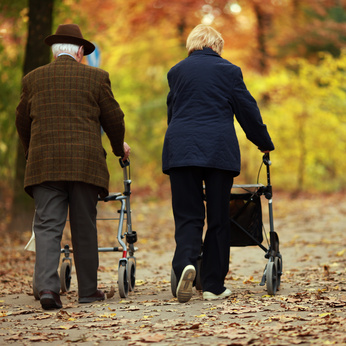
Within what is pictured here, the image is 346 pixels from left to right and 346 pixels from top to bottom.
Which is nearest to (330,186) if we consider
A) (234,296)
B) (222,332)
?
(234,296)

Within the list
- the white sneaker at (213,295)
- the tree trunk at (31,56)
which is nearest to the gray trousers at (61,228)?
the white sneaker at (213,295)

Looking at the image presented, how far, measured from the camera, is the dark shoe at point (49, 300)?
5.11m

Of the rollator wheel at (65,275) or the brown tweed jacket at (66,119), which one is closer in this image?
the brown tweed jacket at (66,119)

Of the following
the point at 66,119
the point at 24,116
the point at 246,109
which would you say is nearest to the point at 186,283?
the point at 246,109

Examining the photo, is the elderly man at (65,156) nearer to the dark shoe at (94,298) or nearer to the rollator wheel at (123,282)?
the dark shoe at (94,298)

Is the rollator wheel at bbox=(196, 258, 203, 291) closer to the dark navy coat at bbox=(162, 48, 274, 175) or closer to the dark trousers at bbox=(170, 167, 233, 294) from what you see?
the dark trousers at bbox=(170, 167, 233, 294)

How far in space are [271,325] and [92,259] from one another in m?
1.68

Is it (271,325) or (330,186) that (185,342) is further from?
(330,186)

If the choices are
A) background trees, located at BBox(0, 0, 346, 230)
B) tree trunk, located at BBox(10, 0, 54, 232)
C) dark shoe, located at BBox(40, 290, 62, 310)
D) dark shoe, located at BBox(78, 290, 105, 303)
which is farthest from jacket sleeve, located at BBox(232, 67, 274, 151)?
background trees, located at BBox(0, 0, 346, 230)

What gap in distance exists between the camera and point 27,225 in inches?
401

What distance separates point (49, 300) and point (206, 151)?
1555 mm

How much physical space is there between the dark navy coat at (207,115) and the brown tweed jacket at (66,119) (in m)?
0.52

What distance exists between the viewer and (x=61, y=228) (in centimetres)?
533

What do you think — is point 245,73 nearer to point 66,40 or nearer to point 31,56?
point 31,56
